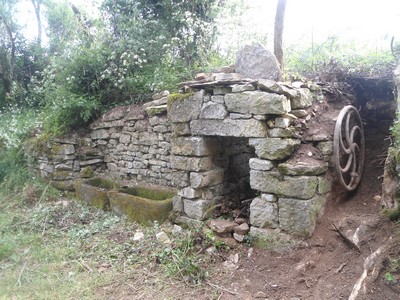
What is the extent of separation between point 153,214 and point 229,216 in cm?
114

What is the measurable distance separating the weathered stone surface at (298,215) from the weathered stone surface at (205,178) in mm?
1072

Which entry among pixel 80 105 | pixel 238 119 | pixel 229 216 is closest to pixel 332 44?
pixel 238 119

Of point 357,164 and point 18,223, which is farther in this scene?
point 18,223

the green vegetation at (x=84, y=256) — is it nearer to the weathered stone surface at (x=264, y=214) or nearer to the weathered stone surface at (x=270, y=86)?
the weathered stone surface at (x=264, y=214)

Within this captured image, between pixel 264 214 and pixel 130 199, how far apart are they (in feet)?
7.26

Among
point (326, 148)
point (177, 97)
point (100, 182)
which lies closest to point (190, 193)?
point (177, 97)

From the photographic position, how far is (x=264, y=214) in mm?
3615

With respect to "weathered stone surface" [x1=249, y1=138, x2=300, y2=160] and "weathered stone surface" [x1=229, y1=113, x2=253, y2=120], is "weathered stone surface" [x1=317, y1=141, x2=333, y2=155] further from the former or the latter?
"weathered stone surface" [x1=229, y1=113, x2=253, y2=120]

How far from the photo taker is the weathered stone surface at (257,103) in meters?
3.42

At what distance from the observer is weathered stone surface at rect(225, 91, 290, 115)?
3.42 m

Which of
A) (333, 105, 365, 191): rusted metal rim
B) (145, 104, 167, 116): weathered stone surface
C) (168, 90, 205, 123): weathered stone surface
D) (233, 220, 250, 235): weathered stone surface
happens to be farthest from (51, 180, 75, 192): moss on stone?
(333, 105, 365, 191): rusted metal rim

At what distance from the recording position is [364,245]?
3.00 m

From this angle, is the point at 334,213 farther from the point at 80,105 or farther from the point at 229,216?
the point at 80,105

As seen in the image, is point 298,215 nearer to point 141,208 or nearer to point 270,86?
point 270,86
